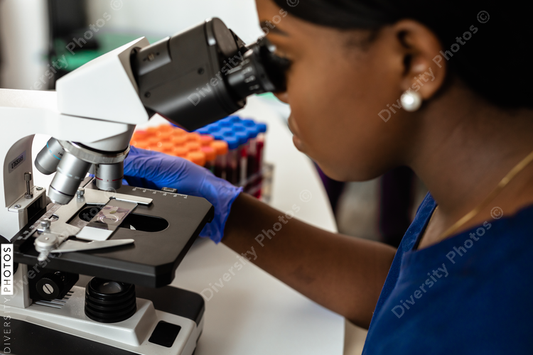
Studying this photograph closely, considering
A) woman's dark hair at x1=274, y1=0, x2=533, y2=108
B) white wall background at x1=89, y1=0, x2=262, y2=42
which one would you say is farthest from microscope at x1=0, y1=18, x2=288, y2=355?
white wall background at x1=89, y1=0, x2=262, y2=42

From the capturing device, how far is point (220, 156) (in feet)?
4.60

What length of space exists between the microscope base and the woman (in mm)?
354

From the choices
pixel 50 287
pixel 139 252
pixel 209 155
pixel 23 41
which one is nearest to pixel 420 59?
pixel 139 252

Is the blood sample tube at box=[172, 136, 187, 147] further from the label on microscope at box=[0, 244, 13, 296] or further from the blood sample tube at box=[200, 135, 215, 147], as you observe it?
the label on microscope at box=[0, 244, 13, 296]

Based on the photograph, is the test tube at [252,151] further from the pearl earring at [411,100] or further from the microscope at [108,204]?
the pearl earring at [411,100]

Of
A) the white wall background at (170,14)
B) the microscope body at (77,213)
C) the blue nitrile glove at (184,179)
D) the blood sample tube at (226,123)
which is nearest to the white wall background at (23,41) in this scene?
the white wall background at (170,14)

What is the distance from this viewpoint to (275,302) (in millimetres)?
1056

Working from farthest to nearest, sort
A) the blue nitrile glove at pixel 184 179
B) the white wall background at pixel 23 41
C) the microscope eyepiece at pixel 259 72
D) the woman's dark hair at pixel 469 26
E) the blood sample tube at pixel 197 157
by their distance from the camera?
1. the white wall background at pixel 23 41
2. the blood sample tube at pixel 197 157
3. the blue nitrile glove at pixel 184 179
4. the microscope eyepiece at pixel 259 72
5. the woman's dark hair at pixel 469 26

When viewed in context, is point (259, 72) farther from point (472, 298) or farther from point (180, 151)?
point (180, 151)

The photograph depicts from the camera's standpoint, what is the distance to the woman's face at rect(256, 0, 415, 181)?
56 cm

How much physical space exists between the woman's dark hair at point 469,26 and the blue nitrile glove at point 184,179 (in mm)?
613

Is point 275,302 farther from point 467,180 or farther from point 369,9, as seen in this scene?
point 369,9

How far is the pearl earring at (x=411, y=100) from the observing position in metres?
0.57

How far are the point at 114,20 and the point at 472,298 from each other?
4055mm
